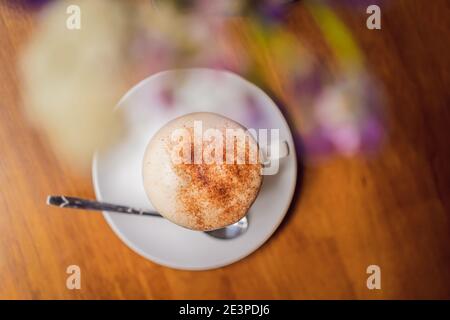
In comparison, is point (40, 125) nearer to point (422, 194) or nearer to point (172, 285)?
point (172, 285)

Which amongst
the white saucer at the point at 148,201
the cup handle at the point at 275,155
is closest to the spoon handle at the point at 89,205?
the white saucer at the point at 148,201

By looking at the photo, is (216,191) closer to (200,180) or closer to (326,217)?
(200,180)

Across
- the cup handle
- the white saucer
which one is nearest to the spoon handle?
the white saucer

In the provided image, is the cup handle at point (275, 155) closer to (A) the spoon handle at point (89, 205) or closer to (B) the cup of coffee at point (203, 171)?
(B) the cup of coffee at point (203, 171)

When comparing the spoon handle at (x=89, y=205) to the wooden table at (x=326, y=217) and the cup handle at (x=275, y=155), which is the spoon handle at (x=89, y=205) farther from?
the cup handle at (x=275, y=155)

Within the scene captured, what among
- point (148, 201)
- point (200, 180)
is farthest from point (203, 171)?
point (148, 201)

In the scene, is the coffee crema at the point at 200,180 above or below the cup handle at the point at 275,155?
below
